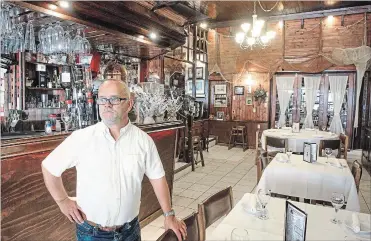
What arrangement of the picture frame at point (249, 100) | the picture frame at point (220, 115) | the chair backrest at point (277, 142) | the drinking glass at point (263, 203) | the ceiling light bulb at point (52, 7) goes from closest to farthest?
1. the drinking glass at point (263, 203)
2. the ceiling light bulb at point (52, 7)
3. the chair backrest at point (277, 142)
4. the picture frame at point (249, 100)
5. the picture frame at point (220, 115)

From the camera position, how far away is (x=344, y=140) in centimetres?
588

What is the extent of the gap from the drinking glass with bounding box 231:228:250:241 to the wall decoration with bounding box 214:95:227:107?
9.07 m

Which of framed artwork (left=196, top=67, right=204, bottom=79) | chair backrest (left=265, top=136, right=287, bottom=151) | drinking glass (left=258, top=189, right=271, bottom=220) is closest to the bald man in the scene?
drinking glass (left=258, top=189, right=271, bottom=220)

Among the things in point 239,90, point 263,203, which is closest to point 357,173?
point 263,203

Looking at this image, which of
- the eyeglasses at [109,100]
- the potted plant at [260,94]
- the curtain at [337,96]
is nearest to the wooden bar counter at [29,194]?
the eyeglasses at [109,100]

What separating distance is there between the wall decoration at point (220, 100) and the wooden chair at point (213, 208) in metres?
8.55

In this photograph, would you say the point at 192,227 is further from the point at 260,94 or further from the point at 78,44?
the point at 260,94

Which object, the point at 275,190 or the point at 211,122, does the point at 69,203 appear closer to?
the point at 275,190


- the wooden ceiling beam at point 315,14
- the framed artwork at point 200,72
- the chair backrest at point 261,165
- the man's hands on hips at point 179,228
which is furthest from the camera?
the framed artwork at point 200,72

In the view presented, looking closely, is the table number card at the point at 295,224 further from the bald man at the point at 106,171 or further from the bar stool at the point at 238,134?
the bar stool at the point at 238,134

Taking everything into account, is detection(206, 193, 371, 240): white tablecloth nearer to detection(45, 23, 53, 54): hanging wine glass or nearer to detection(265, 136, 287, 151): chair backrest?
detection(45, 23, 53, 54): hanging wine glass

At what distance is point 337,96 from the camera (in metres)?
9.10

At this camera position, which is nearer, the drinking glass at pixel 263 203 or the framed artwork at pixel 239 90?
the drinking glass at pixel 263 203

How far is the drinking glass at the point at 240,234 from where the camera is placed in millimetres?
1720
